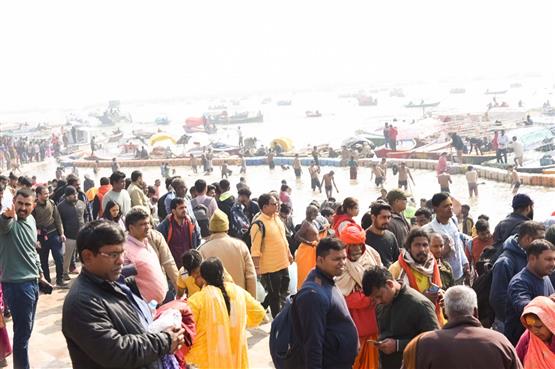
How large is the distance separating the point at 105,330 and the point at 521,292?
2.67m

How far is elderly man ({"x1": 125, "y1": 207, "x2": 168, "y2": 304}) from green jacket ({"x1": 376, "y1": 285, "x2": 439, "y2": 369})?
5.20 ft

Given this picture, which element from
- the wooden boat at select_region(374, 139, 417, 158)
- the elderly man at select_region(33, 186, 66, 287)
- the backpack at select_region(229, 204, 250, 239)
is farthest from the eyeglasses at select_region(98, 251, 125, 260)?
the wooden boat at select_region(374, 139, 417, 158)

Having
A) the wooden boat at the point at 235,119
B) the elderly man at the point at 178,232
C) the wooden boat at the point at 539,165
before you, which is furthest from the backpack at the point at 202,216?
the wooden boat at the point at 235,119

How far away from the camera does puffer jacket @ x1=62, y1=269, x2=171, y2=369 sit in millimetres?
2787

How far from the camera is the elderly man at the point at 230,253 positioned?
19.5ft

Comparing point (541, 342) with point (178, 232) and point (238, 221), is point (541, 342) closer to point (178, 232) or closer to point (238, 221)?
point (178, 232)

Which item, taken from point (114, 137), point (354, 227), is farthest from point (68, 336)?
point (114, 137)

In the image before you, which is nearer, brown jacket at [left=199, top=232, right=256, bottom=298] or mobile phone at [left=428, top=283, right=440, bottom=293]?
mobile phone at [left=428, top=283, right=440, bottom=293]

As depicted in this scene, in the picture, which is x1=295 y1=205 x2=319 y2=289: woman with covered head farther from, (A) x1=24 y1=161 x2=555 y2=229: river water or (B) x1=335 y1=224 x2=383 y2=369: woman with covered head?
(A) x1=24 y1=161 x2=555 y2=229: river water

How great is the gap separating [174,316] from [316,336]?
1.09m

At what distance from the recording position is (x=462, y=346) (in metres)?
3.28

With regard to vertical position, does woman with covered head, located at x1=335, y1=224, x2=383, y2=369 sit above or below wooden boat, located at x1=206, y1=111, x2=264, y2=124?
above

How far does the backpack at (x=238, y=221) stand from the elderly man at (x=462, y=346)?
17.5ft

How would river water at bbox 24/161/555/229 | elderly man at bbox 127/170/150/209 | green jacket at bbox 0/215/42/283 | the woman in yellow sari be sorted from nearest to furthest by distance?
1. the woman in yellow sari
2. green jacket at bbox 0/215/42/283
3. elderly man at bbox 127/170/150/209
4. river water at bbox 24/161/555/229
